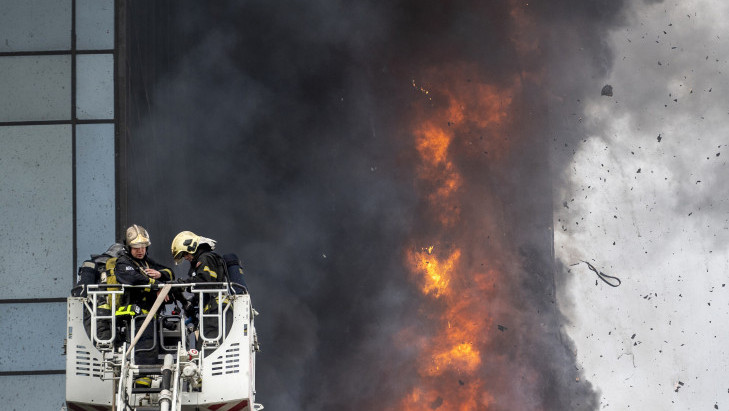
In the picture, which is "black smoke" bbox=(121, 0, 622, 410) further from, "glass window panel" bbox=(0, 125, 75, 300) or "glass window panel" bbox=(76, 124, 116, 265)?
"glass window panel" bbox=(0, 125, 75, 300)

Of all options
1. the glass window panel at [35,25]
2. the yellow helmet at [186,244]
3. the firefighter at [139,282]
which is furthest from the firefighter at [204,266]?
the glass window panel at [35,25]

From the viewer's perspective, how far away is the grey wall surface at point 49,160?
47.8 ft

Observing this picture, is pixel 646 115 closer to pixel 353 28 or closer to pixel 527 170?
pixel 527 170

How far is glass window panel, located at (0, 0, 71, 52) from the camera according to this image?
14.9 meters

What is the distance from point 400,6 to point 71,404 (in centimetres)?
971

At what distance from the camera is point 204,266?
10.1 metres

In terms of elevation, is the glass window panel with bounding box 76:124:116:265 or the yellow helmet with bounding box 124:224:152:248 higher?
the yellow helmet with bounding box 124:224:152:248

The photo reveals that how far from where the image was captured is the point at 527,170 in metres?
17.4

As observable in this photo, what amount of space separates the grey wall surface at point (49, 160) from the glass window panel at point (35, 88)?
0.6 inches

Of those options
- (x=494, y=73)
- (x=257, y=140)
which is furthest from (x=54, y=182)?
(x=494, y=73)

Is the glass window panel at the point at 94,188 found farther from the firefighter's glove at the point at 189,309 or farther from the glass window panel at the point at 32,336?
the firefighter's glove at the point at 189,309

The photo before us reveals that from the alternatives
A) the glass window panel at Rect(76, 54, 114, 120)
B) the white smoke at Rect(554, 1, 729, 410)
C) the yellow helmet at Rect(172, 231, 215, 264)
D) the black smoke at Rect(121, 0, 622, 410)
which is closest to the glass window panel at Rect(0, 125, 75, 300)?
the glass window panel at Rect(76, 54, 114, 120)

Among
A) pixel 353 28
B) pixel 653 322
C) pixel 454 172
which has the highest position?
pixel 353 28

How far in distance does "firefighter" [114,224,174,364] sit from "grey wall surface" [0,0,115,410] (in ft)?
15.4
